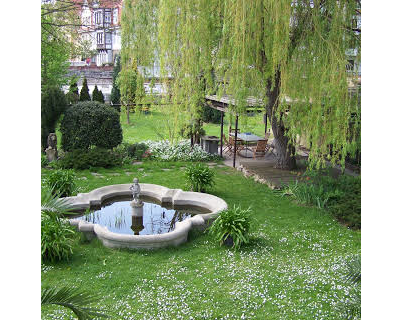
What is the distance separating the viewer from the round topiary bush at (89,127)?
42.1 ft

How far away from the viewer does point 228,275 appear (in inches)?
235

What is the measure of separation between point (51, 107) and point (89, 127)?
155 cm

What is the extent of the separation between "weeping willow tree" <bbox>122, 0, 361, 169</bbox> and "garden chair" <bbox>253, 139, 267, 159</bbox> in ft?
17.8

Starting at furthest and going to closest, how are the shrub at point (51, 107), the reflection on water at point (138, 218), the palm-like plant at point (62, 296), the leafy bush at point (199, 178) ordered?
the shrub at point (51, 107)
the leafy bush at point (199, 178)
the reflection on water at point (138, 218)
the palm-like plant at point (62, 296)

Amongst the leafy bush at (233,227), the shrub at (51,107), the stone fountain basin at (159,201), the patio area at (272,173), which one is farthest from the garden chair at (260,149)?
the leafy bush at (233,227)

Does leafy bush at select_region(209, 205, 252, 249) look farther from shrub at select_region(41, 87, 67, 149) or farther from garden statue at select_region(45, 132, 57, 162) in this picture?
shrub at select_region(41, 87, 67, 149)

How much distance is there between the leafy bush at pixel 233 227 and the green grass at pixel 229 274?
0.52 feet

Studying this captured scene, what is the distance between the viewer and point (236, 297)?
5336 mm

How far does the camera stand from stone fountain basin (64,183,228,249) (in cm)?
685

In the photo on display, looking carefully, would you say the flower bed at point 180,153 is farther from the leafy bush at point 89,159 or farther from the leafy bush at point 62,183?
the leafy bush at point 62,183

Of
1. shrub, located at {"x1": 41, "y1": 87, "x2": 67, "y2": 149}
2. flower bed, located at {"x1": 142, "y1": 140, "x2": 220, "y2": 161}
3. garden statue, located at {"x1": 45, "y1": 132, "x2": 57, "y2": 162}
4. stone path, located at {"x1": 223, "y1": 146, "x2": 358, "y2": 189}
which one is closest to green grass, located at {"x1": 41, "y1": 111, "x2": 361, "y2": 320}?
stone path, located at {"x1": 223, "y1": 146, "x2": 358, "y2": 189}

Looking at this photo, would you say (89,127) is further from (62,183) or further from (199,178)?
(199,178)

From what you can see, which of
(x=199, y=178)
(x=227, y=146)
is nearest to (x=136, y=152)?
(x=227, y=146)
